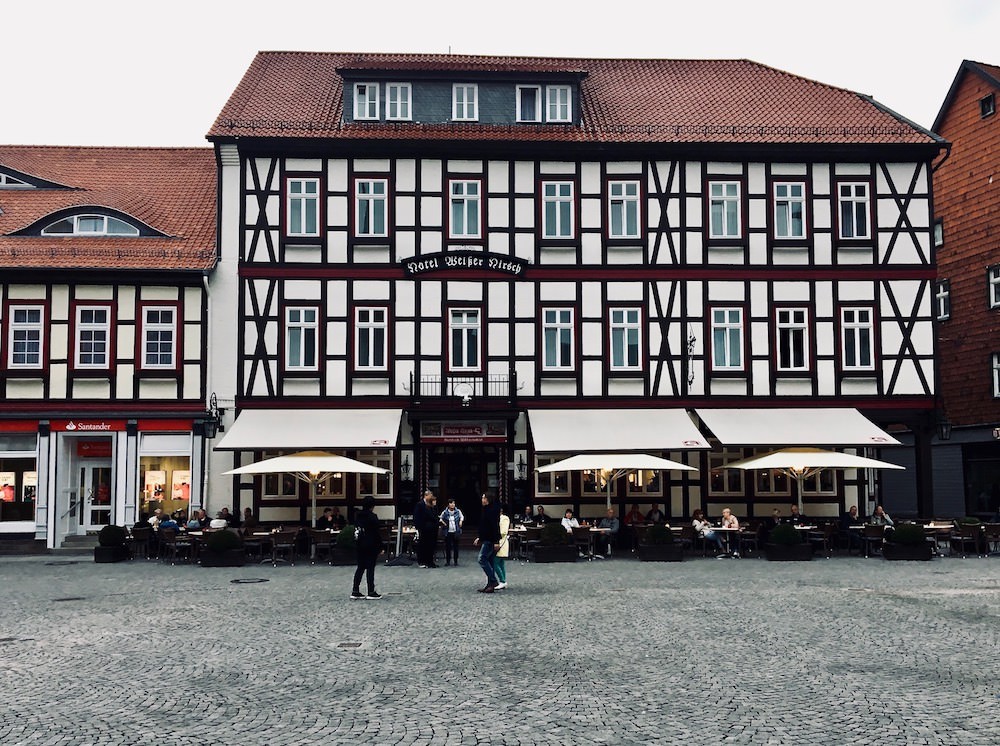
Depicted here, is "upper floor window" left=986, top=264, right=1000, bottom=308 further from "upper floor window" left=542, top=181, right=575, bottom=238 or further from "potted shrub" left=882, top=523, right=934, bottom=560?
"upper floor window" left=542, top=181, right=575, bottom=238

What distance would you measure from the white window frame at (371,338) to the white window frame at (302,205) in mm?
2667

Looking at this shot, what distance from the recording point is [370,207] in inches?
1170

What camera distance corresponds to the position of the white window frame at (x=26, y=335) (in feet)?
94.6

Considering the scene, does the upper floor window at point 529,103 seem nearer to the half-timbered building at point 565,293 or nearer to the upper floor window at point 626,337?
the half-timbered building at point 565,293

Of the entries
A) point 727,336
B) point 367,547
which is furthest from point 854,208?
point 367,547

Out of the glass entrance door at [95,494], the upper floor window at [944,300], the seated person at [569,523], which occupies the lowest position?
the seated person at [569,523]

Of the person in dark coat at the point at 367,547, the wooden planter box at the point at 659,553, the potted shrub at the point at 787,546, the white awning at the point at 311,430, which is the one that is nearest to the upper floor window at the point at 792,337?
the potted shrub at the point at 787,546

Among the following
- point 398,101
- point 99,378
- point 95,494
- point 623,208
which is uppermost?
point 398,101

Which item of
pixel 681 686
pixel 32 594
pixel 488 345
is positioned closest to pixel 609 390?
pixel 488 345

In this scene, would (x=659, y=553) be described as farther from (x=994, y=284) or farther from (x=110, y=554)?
(x=994, y=284)

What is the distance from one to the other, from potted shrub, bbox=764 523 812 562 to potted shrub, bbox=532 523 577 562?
4.50m

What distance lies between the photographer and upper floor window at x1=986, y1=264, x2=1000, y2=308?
116 feet

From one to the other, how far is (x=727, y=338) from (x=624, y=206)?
186 inches

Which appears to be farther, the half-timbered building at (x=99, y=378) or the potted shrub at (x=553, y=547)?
the half-timbered building at (x=99, y=378)
